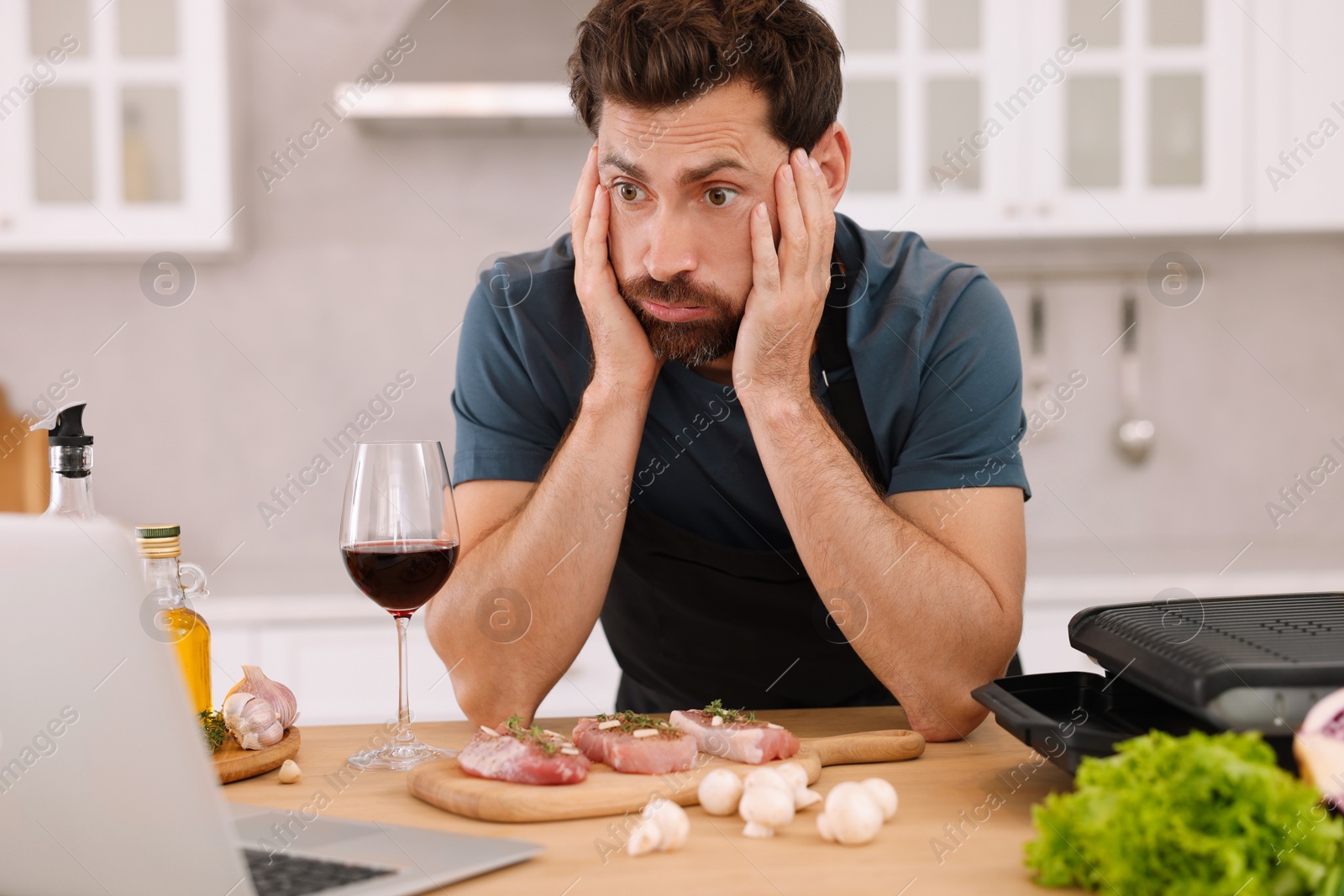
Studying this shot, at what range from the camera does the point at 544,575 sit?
1.25m

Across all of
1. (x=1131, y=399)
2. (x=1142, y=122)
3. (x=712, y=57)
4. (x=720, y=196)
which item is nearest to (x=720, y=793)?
(x=720, y=196)

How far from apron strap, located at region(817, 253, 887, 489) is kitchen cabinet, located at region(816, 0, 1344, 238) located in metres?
1.21

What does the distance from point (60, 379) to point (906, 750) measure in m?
2.71

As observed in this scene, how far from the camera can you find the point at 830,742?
0.91 m

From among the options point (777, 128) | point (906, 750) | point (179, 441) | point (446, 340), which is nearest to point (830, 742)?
point (906, 750)

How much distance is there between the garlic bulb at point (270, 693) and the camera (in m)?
0.97

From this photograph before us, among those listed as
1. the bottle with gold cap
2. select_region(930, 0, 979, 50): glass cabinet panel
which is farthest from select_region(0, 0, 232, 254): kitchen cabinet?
the bottle with gold cap

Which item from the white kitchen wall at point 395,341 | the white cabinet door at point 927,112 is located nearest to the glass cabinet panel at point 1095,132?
the white cabinet door at point 927,112

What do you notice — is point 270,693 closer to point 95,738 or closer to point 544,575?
point 544,575

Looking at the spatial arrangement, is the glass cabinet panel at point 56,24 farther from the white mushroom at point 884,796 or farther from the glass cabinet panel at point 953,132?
the white mushroom at point 884,796

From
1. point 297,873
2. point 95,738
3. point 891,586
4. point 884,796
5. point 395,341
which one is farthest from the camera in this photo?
point 395,341

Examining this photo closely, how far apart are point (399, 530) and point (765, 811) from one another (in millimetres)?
409

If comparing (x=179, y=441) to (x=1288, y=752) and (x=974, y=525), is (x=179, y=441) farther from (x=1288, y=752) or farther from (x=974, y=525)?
(x=1288, y=752)

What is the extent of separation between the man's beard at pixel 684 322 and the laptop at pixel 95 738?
0.85 metres
